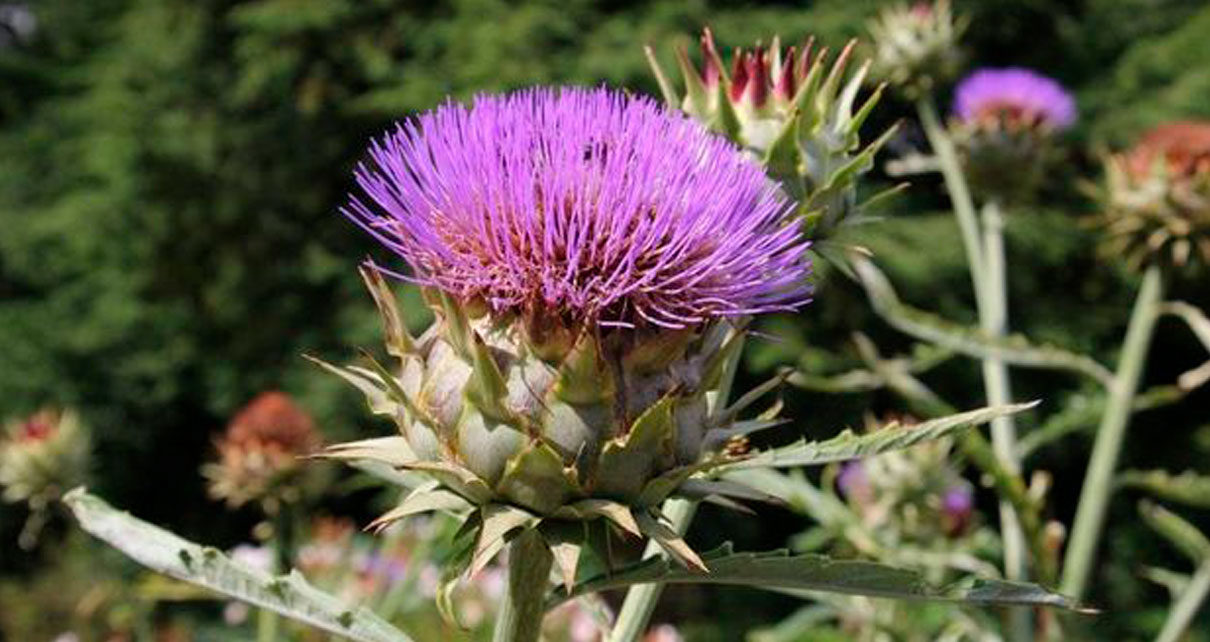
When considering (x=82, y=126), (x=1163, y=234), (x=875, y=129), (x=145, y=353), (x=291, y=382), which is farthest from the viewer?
(x=82, y=126)

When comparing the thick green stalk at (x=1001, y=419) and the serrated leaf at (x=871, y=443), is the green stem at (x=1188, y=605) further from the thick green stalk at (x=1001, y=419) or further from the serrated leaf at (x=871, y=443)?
the serrated leaf at (x=871, y=443)

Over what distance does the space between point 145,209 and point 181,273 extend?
36cm

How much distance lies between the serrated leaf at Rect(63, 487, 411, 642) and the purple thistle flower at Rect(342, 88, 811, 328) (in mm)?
196

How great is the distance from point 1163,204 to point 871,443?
1.17m

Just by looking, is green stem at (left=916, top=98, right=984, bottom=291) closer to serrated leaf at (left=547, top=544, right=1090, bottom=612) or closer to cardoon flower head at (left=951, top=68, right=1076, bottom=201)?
cardoon flower head at (left=951, top=68, right=1076, bottom=201)

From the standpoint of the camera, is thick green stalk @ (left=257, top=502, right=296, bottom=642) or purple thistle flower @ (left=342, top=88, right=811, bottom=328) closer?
purple thistle flower @ (left=342, top=88, right=811, bottom=328)

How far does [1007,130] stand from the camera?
6.94ft

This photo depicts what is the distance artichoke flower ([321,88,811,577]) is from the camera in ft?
2.60

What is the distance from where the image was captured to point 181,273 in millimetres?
6926

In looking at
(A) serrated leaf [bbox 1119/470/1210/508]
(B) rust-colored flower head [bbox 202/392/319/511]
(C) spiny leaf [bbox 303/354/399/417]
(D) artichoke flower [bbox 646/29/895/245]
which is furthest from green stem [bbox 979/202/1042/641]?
(B) rust-colored flower head [bbox 202/392/319/511]

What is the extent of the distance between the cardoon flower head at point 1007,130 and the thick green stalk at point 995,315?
0.03 meters

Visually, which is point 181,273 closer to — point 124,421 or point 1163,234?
point 124,421

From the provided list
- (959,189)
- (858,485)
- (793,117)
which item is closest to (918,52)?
(959,189)

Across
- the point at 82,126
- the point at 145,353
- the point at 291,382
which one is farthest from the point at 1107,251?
the point at 82,126
